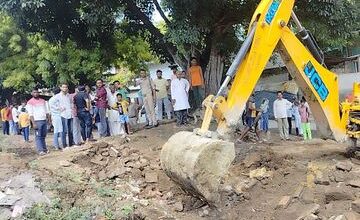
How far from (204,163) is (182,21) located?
4966 mm

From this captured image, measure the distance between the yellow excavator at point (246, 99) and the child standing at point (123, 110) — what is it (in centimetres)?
450

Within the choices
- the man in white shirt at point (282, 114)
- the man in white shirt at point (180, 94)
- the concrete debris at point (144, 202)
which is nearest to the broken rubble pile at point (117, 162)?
the concrete debris at point (144, 202)

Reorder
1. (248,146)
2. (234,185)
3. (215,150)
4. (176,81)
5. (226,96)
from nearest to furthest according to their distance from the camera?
1. (215,150)
2. (226,96)
3. (234,185)
4. (248,146)
5. (176,81)

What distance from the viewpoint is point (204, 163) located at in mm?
5516

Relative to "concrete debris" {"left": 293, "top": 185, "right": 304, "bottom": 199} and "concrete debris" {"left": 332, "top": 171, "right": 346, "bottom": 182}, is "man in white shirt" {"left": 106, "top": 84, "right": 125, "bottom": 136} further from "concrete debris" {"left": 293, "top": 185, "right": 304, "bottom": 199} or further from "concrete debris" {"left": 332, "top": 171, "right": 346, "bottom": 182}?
"concrete debris" {"left": 332, "top": 171, "right": 346, "bottom": 182}

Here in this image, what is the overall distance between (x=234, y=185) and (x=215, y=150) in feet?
5.69

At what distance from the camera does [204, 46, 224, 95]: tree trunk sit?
11891 millimetres

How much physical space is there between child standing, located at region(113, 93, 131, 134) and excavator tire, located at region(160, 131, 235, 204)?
4900mm

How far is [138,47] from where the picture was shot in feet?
66.4

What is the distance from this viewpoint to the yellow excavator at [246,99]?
5598 millimetres

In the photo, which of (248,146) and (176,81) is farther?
(176,81)

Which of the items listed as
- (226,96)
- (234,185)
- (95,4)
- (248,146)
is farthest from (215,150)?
(95,4)

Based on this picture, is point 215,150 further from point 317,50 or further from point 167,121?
point 167,121

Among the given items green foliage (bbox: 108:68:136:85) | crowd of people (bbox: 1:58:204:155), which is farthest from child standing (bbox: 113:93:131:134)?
green foliage (bbox: 108:68:136:85)
